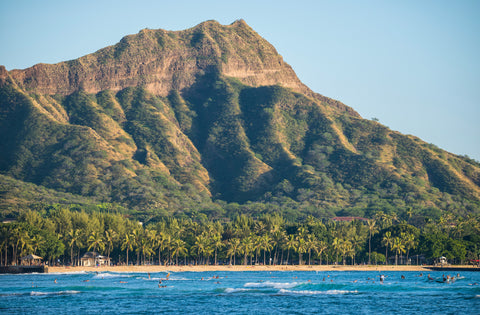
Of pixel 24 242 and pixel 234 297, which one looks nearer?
pixel 234 297

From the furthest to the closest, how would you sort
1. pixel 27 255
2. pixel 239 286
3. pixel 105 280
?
1. pixel 27 255
2. pixel 105 280
3. pixel 239 286

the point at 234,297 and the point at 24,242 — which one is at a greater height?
the point at 24,242

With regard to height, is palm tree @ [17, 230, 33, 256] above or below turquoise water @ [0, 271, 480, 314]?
above

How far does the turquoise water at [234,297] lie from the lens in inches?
4082

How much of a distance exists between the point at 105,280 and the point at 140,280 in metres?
8.22

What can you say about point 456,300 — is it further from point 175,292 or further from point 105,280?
point 105,280

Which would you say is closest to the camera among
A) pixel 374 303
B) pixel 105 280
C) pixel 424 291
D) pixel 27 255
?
pixel 374 303

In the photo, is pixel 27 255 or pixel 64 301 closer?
pixel 64 301

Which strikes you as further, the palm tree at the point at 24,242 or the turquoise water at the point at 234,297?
the palm tree at the point at 24,242

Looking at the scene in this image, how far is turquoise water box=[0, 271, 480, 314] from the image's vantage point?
104 metres

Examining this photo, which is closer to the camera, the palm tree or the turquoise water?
the turquoise water

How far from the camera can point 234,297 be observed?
122750 millimetres

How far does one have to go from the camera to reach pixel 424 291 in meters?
128

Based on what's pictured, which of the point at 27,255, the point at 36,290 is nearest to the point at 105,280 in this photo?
the point at 36,290
